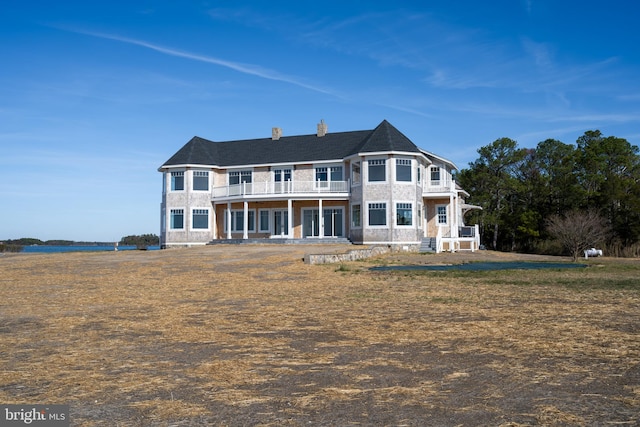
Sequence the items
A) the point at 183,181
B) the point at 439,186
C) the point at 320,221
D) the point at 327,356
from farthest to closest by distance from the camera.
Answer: the point at 183,181 < the point at 439,186 < the point at 320,221 < the point at 327,356

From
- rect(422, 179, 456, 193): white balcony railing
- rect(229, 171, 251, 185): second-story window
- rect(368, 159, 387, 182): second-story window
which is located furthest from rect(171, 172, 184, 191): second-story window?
rect(422, 179, 456, 193): white balcony railing

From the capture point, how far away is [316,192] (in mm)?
36188

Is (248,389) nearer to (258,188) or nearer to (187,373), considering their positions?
(187,373)

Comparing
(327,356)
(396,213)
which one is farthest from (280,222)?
(327,356)

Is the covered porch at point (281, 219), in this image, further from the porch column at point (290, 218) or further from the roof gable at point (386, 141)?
the roof gable at point (386, 141)

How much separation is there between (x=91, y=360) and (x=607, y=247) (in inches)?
1572

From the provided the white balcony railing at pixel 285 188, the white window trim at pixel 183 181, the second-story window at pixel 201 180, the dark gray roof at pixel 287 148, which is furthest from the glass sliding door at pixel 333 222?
the white window trim at pixel 183 181

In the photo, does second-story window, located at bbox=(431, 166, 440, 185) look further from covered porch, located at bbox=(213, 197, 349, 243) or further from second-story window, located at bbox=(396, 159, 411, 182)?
covered porch, located at bbox=(213, 197, 349, 243)

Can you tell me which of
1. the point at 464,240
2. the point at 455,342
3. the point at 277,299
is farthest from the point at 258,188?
the point at 455,342

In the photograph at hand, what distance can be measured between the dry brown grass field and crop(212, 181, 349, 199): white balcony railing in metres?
24.6

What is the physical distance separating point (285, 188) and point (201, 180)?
21.9ft

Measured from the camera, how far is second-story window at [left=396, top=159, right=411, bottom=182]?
111 ft

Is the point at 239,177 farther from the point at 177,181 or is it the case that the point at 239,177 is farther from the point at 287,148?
the point at 177,181

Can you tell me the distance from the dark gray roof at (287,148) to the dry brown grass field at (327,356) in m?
24.6
